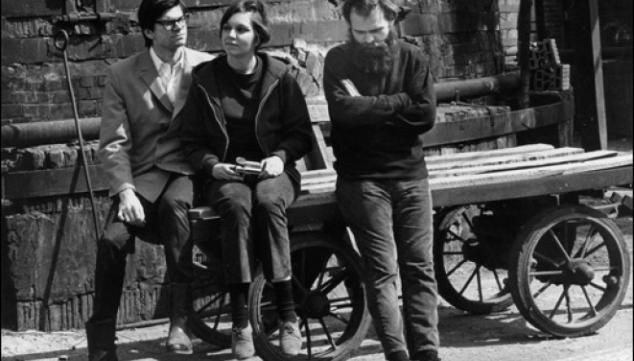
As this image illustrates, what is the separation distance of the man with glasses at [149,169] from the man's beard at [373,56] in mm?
796

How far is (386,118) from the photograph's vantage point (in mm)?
5656

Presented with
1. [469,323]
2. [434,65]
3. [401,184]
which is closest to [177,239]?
[401,184]

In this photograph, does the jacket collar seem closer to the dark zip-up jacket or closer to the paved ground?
the dark zip-up jacket

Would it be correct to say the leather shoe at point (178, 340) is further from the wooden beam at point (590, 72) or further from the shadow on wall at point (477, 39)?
the wooden beam at point (590, 72)

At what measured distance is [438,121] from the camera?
8406mm

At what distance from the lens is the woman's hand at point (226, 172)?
5.64 m

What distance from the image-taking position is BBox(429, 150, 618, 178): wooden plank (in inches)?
255

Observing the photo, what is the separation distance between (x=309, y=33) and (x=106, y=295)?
2883mm

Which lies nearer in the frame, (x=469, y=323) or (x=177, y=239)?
(x=177, y=239)

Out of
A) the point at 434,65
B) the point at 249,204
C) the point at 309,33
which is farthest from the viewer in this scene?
the point at 434,65

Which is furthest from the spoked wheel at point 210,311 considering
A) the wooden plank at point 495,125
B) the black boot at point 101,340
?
the wooden plank at point 495,125

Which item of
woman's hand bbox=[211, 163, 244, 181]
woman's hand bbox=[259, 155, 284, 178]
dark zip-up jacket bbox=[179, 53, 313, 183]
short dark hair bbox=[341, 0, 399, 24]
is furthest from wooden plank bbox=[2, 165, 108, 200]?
short dark hair bbox=[341, 0, 399, 24]

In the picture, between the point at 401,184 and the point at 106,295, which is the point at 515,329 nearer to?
the point at 401,184

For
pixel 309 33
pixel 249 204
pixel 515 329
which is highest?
pixel 309 33
